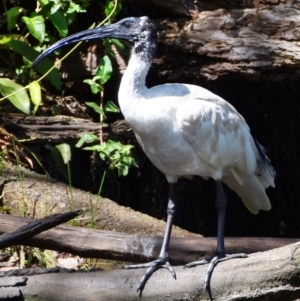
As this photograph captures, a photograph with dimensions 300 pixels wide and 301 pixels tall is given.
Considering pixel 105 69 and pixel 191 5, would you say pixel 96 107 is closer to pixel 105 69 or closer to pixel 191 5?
pixel 105 69

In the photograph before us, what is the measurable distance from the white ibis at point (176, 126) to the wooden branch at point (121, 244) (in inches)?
3.8

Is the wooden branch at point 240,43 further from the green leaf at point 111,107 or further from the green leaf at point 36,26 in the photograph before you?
the green leaf at point 36,26

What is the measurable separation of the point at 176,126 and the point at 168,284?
955mm

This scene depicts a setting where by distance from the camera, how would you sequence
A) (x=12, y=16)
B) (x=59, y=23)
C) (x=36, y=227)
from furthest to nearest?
(x=12, y=16)
(x=59, y=23)
(x=36, y=227)

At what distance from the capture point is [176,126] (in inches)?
170

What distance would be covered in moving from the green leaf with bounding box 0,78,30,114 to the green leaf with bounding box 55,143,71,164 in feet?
1.28

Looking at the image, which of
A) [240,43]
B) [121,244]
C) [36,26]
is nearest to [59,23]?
[36,26]

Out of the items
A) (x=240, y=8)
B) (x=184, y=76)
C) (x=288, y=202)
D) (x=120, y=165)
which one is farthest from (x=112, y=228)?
(x=288, y=202)

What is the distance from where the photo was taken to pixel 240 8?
233 inches

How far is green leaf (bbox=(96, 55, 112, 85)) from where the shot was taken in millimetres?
5977

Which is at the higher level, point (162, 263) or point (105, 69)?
point (105, 69)

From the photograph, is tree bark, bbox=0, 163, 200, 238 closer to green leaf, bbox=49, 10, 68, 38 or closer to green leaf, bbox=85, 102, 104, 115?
green leaf, bbox=85, 102, 104, 115

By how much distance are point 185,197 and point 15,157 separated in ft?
6.31

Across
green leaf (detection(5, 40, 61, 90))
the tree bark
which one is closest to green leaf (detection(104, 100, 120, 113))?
green leaf (detection(5, 40, 61, 90))
